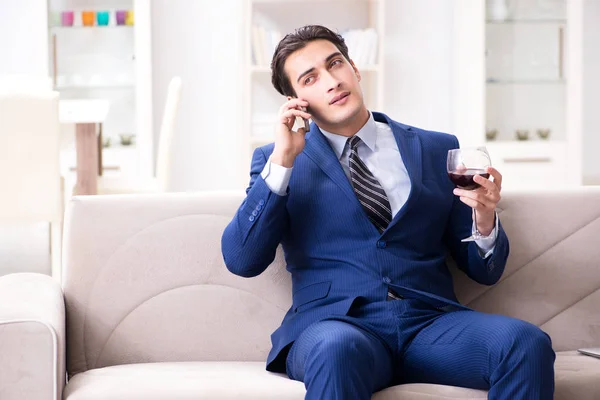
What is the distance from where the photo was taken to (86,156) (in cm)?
432

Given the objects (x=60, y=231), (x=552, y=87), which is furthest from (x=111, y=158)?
(x=552, y=87)

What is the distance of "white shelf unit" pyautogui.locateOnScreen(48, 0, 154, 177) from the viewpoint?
574 centimetres

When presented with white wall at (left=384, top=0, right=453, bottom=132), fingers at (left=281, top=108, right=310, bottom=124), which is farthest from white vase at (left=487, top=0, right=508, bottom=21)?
fingers at (left=281, top=108, right=310, bottom=124)

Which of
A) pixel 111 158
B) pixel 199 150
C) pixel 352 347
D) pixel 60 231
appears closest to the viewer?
pixel 352 347

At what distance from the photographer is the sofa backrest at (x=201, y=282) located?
2.29m

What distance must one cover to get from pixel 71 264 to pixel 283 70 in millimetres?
690

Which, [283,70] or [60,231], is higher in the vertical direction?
[283,70]

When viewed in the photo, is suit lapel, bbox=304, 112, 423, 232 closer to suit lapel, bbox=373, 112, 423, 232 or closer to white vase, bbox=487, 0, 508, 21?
suit lapel, bbox=373, 112, 423, 232

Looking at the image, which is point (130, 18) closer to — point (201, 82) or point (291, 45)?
point (201, 82)

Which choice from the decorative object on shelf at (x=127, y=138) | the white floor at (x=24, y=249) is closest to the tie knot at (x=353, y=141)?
the white floor at (x=24, y=249)

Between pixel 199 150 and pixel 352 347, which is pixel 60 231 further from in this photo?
pixel 352 347

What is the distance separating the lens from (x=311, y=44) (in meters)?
2.28

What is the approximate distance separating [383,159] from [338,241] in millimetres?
252

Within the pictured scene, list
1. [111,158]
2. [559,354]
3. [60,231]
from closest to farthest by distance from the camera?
1. [559,354]
2. [60,231]
3. [111,158]
